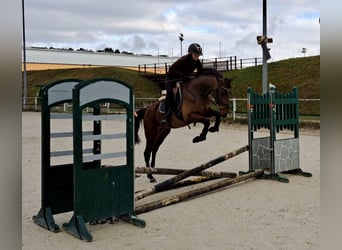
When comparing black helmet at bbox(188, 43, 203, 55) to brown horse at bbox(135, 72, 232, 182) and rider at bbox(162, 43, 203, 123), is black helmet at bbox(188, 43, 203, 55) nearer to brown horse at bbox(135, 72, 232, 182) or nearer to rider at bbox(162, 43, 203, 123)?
rider at bbox(162, 43, 203, 123)

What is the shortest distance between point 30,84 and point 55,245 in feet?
100

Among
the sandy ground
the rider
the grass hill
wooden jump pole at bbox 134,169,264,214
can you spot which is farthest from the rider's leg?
the grass hill

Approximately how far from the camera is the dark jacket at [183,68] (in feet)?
17.2

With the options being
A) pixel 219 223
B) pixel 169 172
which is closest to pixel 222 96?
pixel 169 172

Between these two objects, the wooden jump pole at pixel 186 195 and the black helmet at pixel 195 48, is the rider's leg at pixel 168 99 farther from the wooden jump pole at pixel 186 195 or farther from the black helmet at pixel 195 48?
the wooden jump pole at pixel 186 195

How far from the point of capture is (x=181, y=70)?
539cm

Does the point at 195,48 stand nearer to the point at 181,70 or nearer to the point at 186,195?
the point at 181,70

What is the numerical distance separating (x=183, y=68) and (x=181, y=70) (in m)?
0.04

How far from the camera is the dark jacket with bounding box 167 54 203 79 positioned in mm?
5254

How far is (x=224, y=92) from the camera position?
5.24 meters

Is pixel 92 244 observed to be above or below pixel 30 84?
below

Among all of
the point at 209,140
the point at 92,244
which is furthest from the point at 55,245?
the point at 209,140

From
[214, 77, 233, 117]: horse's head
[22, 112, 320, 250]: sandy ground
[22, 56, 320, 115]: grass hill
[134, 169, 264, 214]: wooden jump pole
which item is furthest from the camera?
[22, 56, 320, 115]: grass hill

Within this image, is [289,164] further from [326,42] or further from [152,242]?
[326,42]
